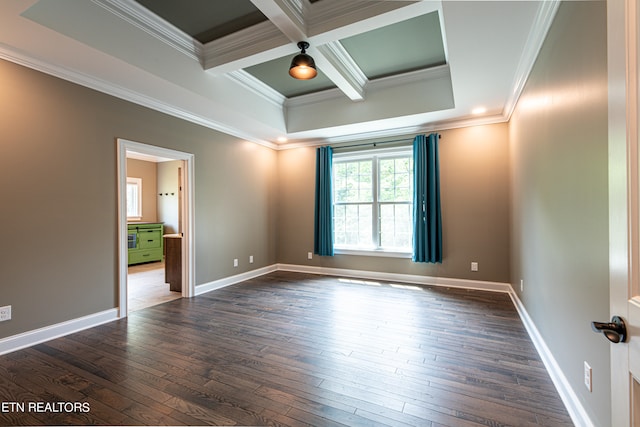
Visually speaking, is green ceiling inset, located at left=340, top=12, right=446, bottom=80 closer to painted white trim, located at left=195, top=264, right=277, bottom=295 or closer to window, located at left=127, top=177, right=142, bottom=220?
painted white trim, located at left=195, top=264, right=277, bottom=295

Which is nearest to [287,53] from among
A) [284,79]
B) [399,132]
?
[284,79]

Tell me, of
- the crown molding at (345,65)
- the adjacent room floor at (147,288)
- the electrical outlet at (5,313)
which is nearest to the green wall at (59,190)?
the electrical outlet at (5,313)

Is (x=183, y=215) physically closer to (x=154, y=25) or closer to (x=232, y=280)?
(x=232, y=280)

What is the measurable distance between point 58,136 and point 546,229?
4.33 m

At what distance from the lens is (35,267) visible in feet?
8.59

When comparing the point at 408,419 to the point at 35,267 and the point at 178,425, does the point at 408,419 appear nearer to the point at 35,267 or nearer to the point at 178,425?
the point at 178,425

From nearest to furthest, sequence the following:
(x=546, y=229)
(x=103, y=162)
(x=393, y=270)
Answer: (x=546, y=229), (x=103, y=162), (x=393, y=270)

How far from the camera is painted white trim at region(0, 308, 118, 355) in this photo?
246cm

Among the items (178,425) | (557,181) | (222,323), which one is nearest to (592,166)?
(557,181)

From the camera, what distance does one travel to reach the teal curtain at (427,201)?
4477 mm

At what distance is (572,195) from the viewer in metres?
1.65

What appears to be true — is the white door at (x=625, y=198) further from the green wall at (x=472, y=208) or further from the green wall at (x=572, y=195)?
the green wall at (x=472, y=208)

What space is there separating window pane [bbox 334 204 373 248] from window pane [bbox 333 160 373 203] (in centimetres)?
15

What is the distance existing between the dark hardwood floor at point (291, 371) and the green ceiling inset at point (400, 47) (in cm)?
300
